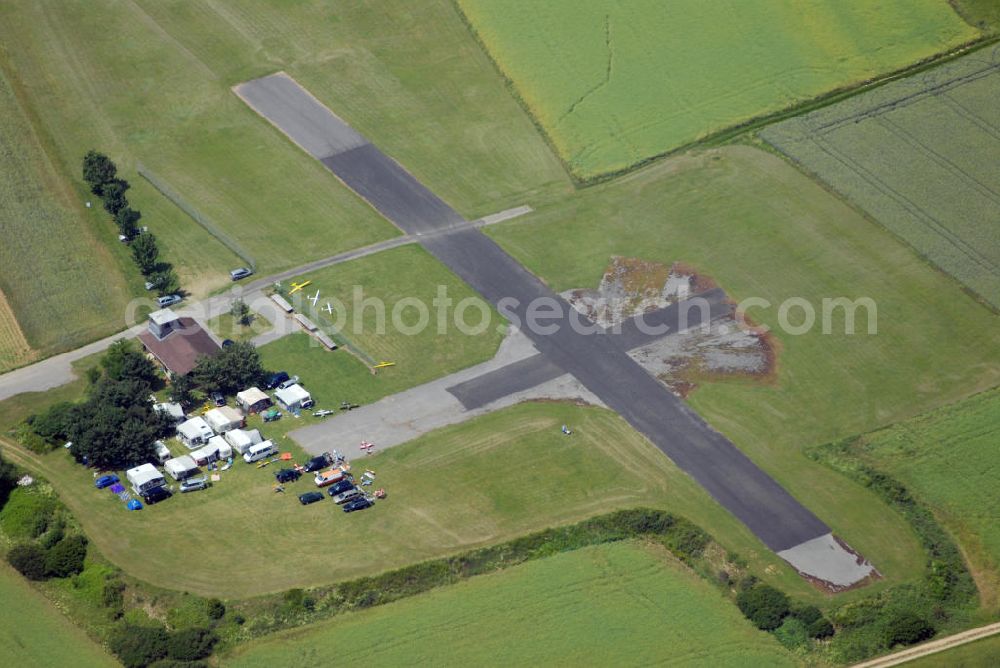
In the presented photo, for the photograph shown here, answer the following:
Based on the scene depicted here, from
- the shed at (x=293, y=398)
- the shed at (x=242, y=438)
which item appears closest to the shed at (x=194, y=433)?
the shed at (x=242, y=438)

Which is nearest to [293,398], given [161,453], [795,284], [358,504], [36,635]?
[161,453]

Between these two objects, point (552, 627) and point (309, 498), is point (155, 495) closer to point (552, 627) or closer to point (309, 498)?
point (309, 498)

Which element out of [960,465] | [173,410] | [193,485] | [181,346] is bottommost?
[960,465]

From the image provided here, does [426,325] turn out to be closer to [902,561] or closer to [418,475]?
[418,475]

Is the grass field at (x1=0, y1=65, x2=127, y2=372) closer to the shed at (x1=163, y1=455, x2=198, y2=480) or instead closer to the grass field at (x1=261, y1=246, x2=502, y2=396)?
the grass field at (x1=261, y1=246, x2=502, y2=396)

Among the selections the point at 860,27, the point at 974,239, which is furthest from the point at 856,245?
the point at 860,27

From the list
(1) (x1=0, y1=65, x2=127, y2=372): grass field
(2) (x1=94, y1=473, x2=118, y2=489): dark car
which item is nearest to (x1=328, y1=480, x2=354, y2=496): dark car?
(2) (x1=94, y1=473, x2=118, y2=489): dark car
